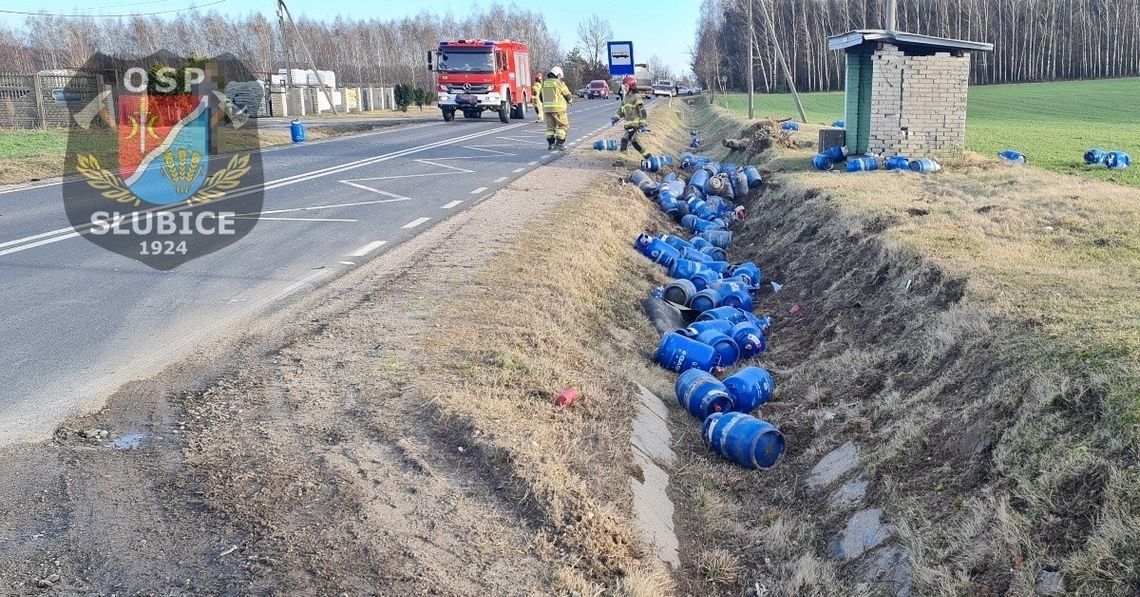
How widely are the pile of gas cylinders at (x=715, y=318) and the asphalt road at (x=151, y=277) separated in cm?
295

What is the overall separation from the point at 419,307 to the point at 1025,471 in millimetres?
4325

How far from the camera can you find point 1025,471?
445 cm

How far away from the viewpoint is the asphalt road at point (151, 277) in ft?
17.8

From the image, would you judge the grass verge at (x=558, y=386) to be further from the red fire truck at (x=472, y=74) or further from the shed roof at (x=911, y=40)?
the red fire truck at (x=472, y=74)

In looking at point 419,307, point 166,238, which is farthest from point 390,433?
point 166,238

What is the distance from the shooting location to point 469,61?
Answer: 34.1 meters

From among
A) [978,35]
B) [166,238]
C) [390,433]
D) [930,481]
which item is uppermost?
[978,35]

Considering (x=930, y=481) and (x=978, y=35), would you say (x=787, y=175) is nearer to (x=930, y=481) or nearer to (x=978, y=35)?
(x=930, y=481)

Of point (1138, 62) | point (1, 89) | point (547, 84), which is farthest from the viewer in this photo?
point (1138, 62)

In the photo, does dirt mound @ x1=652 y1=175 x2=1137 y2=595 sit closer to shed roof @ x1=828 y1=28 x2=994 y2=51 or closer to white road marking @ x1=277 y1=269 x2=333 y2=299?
white road marking @ x1=277 y1=269 x2=333 y2=299

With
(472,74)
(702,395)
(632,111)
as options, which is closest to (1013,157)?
(632,111)

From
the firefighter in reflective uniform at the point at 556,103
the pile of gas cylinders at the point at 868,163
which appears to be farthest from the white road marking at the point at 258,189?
the pile of gas cylinders at the point at 868,163

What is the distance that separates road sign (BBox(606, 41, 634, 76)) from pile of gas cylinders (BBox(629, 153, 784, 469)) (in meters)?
33.7

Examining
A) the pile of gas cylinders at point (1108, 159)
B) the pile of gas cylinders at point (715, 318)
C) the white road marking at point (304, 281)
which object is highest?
the pile of gas cylinders at point (1108, 159)
